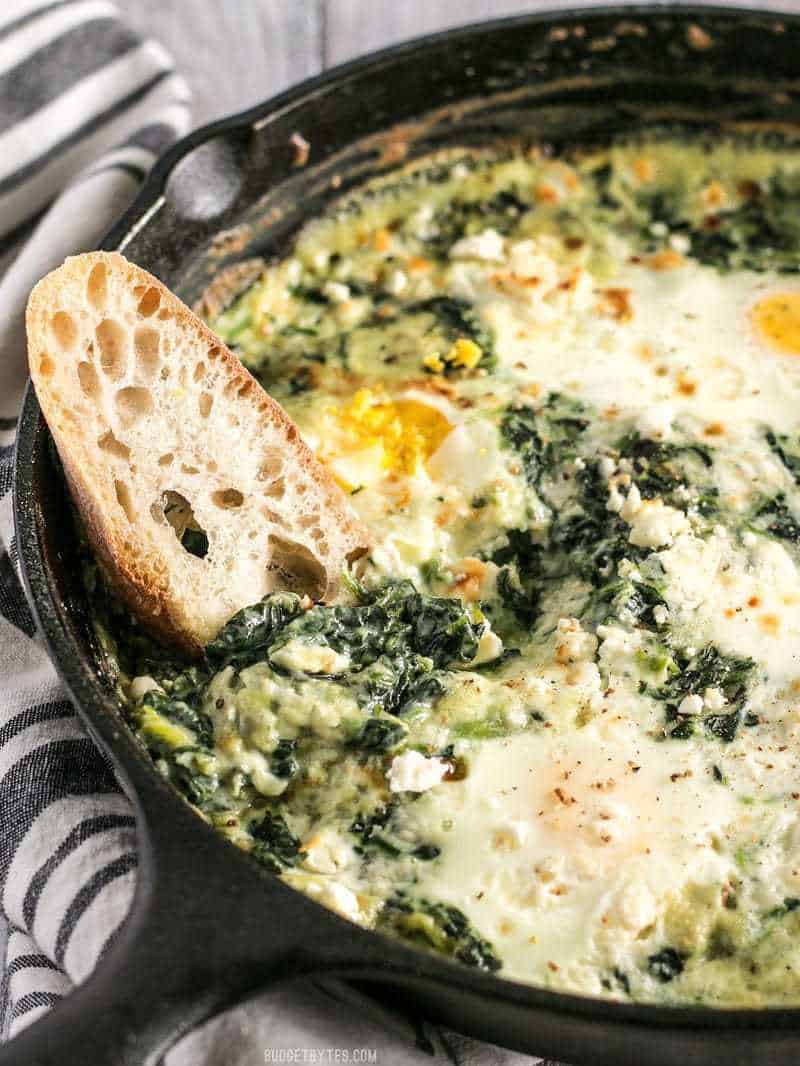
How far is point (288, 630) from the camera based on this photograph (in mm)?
2309

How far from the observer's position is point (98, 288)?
2.21m

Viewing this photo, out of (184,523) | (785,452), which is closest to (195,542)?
(184,523)

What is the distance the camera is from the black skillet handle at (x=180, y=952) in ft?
5.43

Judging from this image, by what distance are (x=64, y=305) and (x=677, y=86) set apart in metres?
1.97

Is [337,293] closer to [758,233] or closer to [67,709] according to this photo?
[758,233]

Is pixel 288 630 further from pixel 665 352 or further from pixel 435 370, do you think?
pixel 665 352

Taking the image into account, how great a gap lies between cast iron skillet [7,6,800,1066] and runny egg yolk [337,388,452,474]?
552 millimetres

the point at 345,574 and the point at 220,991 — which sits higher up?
the point at 220,991

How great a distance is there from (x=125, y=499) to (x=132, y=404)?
17cm

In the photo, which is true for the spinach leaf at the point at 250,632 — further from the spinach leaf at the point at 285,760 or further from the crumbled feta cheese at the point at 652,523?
the crumbled feta cheese at the point at 652,523

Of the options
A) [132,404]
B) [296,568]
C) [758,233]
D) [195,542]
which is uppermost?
[132,404]

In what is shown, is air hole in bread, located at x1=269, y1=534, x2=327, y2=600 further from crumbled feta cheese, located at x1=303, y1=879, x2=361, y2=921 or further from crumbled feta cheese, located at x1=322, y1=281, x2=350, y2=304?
crumbled feta cheese, located at x1=322, y1=281, x2=350, y2=304

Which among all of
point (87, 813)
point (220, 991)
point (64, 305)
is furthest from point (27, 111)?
→ point (220, 991)

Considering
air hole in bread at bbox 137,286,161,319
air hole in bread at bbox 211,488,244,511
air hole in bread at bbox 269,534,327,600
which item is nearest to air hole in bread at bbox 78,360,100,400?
air hole in bread at bbox 137,286,161,319
